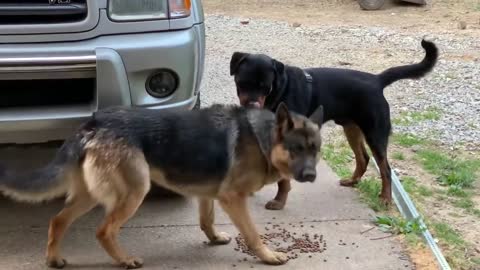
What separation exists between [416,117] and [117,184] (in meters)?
4.57

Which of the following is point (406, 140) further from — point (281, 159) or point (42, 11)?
point (42, 11)

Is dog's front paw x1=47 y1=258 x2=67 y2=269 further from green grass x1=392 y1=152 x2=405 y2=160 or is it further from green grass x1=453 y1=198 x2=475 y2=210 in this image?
green grass x1=392 y1=152 x2=405 y2=160

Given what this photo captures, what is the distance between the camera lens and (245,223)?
4422 millimetres

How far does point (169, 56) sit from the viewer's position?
178 inches

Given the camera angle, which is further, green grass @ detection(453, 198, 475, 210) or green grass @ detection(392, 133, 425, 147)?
green grass @ detection(392, 133, 425, 147)

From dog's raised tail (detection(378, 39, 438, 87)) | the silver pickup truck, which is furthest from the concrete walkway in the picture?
dog's raised tail (detection(378, 39, 438, 87))

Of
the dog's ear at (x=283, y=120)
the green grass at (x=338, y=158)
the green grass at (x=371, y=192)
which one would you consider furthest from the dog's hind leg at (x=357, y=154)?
the dog's ear at (x=283, y=120)

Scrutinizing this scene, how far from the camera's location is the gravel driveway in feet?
Answer: 26.2

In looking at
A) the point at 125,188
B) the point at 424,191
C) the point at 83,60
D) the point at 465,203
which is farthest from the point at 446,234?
the point at 83,60

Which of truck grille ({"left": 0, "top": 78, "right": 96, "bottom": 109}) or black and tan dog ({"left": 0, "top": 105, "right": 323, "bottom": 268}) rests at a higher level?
truck grille ({"left": 0, "top": 78, "right": 96, "bottom": 109})

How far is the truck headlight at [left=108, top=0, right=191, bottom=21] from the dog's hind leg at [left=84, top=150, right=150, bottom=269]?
→ 88 centimetres

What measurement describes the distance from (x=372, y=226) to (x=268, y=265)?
3.00 ft

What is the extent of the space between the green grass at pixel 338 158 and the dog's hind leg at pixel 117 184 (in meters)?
2.31

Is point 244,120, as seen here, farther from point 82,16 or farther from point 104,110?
point 82,16
